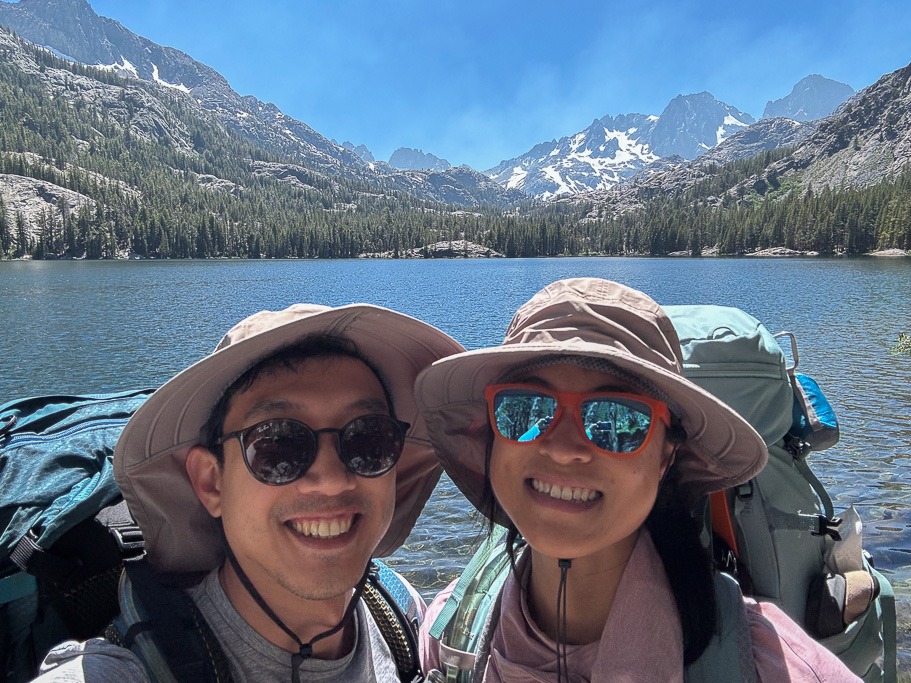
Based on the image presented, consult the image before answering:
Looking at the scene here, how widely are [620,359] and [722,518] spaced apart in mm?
1368

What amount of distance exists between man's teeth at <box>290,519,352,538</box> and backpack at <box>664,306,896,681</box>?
1.77m

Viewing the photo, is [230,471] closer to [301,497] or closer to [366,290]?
[301,497]

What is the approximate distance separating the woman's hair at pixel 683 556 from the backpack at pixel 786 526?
22.6 inches

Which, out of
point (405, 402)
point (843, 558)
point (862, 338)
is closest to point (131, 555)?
point (405, 402)

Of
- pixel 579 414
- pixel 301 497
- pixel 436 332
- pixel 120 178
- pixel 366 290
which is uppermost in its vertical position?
pixel 120 178

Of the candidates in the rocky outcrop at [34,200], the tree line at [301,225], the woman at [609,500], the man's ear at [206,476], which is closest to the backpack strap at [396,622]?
the woman at [609,500]

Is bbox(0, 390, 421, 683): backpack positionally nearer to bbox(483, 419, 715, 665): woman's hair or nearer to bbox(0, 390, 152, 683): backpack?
bbox(0, 390, 152, 683): backpack

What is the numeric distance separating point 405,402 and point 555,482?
100 cm

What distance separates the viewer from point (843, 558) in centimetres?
293

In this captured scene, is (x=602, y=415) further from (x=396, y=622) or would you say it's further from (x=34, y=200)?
(x=34, y=200)

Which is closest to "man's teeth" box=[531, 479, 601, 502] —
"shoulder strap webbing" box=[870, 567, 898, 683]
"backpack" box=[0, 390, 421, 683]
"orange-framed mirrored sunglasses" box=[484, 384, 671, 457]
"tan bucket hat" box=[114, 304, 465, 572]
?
"orange-framed mirrored sunglasses" box=[484, 384, 671, 457]

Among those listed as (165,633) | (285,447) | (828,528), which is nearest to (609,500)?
(285,447)

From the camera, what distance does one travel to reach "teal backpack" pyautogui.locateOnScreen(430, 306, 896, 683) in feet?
8.82

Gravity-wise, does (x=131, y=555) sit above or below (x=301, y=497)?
below
